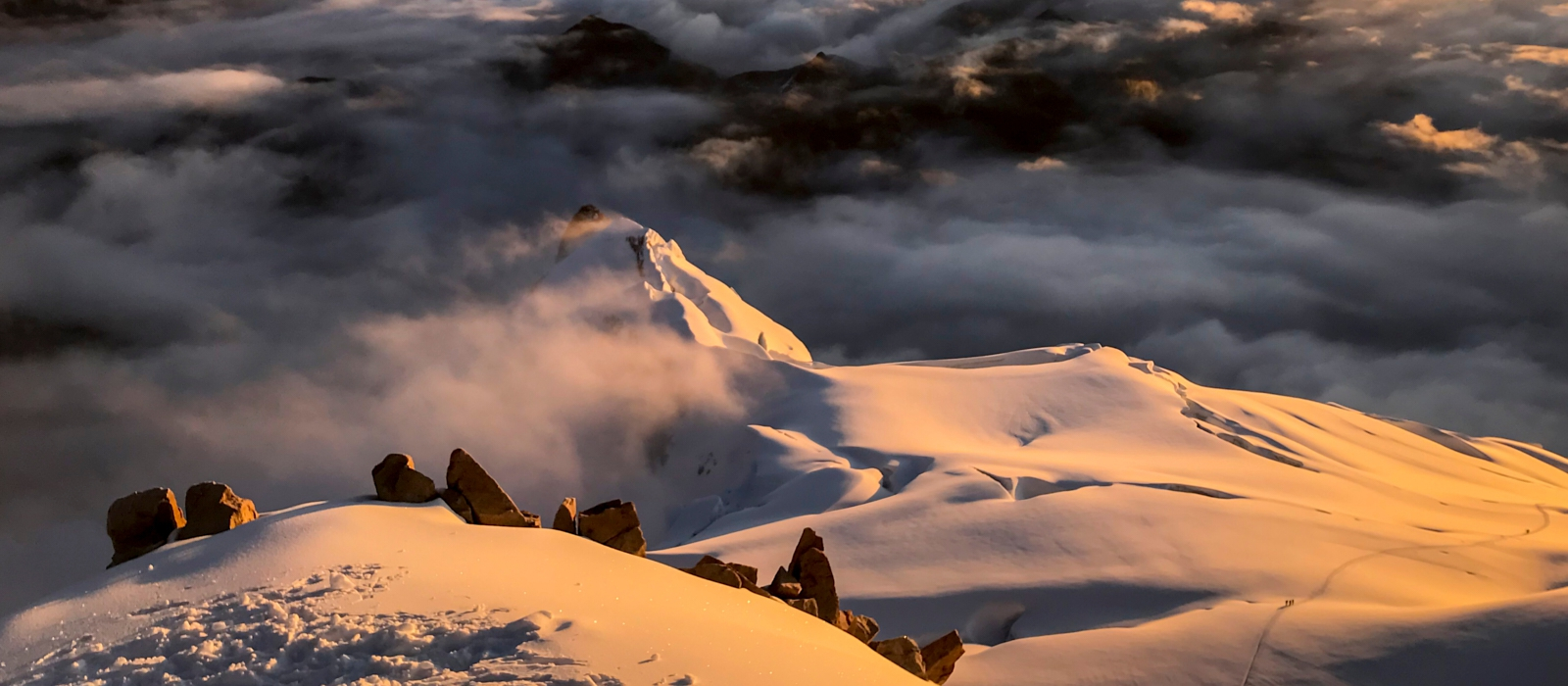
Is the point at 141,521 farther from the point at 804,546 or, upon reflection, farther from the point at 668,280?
the point at 668,280

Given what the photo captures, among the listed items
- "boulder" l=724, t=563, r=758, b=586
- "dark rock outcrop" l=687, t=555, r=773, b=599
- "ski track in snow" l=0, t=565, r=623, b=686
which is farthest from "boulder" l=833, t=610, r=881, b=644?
"ski track in snow" l=0, t=565, r=623, b=686

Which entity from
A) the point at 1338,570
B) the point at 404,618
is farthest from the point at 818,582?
the point at 1338,570

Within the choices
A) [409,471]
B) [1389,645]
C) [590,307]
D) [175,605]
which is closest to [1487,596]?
[1389,645]

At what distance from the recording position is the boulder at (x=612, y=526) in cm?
1723

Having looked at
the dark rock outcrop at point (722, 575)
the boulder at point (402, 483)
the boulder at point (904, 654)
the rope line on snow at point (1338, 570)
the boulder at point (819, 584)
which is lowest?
the rope line on snow at point (1338, 570)

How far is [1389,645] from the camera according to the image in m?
18.5

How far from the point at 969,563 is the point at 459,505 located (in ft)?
61.0

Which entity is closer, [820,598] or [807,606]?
[807,606]

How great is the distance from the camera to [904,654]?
658 inches

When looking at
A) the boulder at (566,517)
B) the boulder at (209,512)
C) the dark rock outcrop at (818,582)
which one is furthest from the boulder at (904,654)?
the boulder at (209,512)

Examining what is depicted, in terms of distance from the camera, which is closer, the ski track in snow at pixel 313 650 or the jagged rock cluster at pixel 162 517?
the ski track in snow at pixel 313 650

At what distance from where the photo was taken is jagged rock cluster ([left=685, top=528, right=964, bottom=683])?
16.4 meters

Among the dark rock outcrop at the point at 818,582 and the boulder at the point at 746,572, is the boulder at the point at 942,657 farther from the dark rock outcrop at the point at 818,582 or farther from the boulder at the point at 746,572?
the boulder at the point at 746,572

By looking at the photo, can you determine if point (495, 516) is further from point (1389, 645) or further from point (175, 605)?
point (1389, 645)
